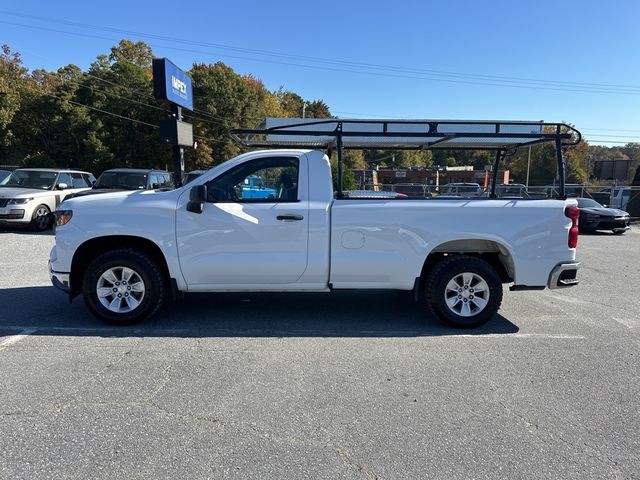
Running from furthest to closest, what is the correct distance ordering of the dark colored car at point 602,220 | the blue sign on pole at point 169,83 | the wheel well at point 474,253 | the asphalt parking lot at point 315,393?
the dark colored car at point 602,220
the blue sign on pole at point 169,83
the wheel well at point 474,253
the asphalt parking lot at point 315,393

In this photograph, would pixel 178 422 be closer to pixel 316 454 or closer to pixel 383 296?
pixel 316 454

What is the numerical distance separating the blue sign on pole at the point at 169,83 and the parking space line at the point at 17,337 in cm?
639

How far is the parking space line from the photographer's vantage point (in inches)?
180

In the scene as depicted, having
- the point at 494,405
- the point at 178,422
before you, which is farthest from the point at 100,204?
the point at 494,405

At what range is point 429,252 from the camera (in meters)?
5.11

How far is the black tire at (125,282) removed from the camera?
5.00m

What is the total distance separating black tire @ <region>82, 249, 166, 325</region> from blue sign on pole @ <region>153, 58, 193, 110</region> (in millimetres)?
5975

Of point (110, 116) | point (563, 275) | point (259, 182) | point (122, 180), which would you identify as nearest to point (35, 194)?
point (122, 180)

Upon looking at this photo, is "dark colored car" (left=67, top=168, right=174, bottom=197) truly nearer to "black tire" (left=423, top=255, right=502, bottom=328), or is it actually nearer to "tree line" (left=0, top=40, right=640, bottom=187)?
"black tire" (left=423, top=255, right=502, bottom=328)

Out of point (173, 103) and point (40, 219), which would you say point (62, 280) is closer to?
point (173, 103)

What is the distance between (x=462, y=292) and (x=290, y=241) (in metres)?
2.03

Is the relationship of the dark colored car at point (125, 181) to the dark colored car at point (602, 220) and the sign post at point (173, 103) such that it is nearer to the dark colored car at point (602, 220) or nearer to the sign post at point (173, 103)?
the sign post at point (173, 103)

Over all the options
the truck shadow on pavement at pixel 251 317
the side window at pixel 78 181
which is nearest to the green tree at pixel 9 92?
the side window at pixel 78 181

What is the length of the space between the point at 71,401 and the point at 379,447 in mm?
2287
